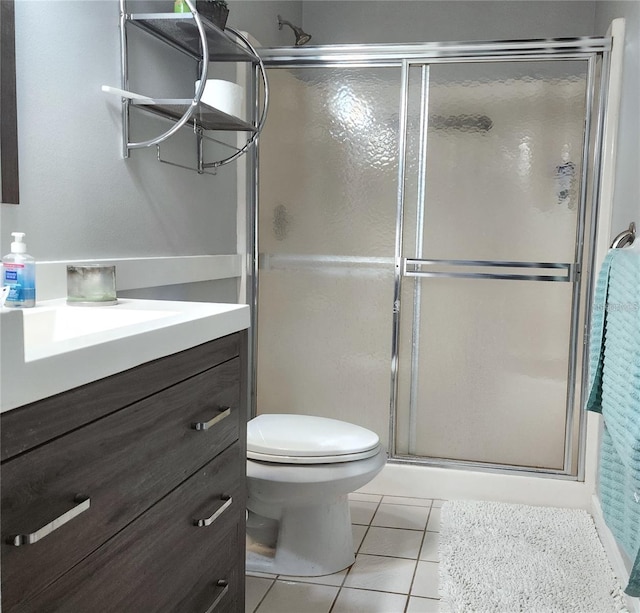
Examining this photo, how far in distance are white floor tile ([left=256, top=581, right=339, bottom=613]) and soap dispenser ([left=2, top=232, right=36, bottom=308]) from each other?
1086 mm

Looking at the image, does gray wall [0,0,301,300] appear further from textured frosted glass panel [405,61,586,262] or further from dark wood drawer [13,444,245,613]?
textured frosted glass panel [405,61,586,262]

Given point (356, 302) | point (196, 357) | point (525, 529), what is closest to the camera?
point (196, 357)

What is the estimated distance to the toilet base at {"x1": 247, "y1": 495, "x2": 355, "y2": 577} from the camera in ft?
6.76

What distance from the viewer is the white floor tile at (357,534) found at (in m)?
2.24

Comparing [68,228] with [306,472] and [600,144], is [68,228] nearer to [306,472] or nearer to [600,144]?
[306,472]

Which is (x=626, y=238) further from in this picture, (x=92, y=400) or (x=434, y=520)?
(x=92, y=400)

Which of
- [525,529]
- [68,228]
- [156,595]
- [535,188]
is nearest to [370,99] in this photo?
[535,188]

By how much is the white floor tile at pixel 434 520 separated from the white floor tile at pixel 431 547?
4 cm

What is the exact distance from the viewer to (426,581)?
201 cm

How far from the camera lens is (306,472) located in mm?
1929

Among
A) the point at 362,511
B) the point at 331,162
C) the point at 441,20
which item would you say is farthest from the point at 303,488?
the point at 441,20

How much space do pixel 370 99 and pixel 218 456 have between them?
1.76 metres

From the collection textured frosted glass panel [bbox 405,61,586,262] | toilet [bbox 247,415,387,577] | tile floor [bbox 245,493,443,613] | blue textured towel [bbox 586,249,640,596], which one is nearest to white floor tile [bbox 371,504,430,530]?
tile floor [bbox 245,493,443,613]

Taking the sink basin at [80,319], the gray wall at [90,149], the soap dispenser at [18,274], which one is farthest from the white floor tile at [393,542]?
the soap dispenser at [18,274]
